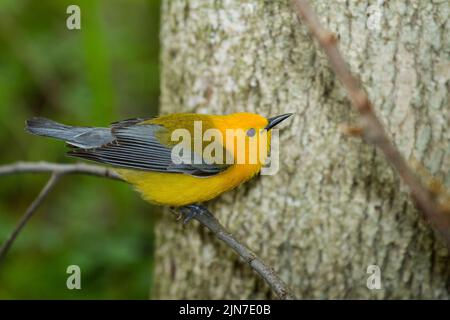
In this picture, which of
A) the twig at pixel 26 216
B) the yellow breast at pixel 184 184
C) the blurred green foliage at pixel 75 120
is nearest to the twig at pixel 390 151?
the yellow breast at pixel 184 184

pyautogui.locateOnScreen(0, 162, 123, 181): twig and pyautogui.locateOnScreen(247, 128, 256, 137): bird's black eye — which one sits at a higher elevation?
pyautogui.locateOnScreen(247, 128, 256, 137): bird's black eye

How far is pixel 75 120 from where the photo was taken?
4902 millimetres

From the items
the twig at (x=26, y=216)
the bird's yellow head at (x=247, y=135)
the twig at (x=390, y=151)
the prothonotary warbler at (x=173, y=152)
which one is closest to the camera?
the twig at (x=390, y=151)

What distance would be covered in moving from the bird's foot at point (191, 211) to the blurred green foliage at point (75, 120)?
145 cm

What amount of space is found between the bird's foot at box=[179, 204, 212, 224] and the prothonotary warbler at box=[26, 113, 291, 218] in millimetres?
45

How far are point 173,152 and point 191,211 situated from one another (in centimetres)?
30

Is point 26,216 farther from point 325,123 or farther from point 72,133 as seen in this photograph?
point 325,123

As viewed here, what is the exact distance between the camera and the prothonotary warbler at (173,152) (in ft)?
9.15

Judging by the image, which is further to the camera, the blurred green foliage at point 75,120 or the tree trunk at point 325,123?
the blurred green foliage at point 75,120

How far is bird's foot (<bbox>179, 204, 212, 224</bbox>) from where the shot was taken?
9.30 ft

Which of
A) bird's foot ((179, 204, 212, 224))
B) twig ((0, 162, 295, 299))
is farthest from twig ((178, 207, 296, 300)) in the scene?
bird's foot ((179, 204, 212, 224))

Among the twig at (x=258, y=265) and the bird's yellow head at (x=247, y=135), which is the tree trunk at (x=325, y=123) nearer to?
the bird's yellow head at (x=247, y=135)

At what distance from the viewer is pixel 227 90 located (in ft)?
10.1

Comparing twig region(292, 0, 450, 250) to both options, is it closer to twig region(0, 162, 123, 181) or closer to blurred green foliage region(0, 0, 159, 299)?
twig region(0, 162, 123, 181)
